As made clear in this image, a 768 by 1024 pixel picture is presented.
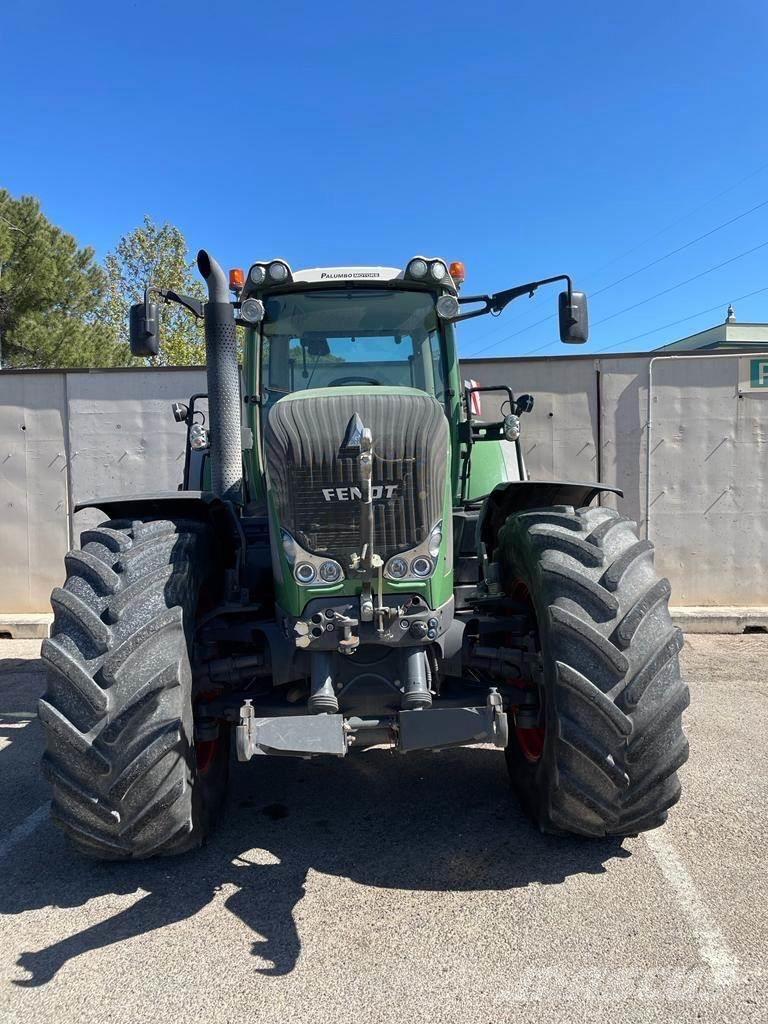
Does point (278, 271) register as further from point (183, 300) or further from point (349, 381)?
point (183, 300)

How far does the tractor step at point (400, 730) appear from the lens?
2555 millimetres

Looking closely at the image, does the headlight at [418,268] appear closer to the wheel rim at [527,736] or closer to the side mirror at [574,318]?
the side mirror at [574,318]

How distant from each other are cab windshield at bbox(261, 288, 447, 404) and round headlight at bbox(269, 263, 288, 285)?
0.66 feet

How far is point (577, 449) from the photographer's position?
26.5 ft

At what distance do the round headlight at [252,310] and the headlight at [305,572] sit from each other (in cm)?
151

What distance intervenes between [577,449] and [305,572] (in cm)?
590

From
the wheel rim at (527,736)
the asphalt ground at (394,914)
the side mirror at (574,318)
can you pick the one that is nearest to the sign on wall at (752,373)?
the side mirror at (574,318)

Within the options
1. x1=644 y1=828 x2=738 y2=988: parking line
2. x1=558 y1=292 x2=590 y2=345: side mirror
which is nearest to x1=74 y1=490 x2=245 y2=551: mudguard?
x1=558 y1=292 x2=590 y2=345: side mirror

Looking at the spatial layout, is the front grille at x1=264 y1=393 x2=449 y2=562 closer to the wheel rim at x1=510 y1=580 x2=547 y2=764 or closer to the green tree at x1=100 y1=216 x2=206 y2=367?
A: the wheel rim at x1=510 y1=580 x2=547 y2=764

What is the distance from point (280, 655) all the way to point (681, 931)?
1783 millimetres

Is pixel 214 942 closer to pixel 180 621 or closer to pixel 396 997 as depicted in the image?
pixel 396 997

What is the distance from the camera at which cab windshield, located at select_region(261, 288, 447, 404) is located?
3.81 metres

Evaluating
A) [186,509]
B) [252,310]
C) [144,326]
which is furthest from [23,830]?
[252,310]

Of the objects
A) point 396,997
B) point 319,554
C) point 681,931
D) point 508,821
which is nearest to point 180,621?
point 319,554
